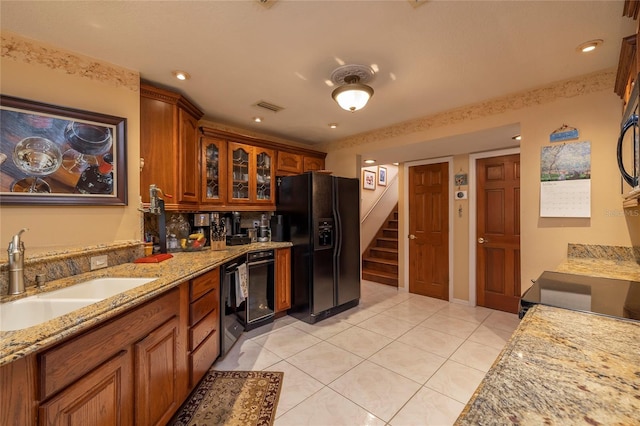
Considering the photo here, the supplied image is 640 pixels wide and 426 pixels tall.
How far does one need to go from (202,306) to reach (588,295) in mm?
2295

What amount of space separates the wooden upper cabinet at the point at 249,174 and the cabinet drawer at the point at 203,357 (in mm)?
1554

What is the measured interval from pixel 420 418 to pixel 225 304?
1714 millimetres

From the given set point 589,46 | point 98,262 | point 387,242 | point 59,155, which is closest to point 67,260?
point 98,262

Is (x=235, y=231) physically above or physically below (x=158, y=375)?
above

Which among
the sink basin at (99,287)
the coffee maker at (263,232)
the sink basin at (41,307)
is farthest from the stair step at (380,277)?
the sink basin at (41,307)

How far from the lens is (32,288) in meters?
1.49

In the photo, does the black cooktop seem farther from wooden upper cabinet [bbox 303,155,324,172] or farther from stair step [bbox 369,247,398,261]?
stair step [bbox 369,247,398,261]

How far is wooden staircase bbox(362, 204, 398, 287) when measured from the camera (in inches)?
189

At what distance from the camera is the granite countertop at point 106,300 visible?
0.86 meters

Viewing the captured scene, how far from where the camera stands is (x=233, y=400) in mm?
1854

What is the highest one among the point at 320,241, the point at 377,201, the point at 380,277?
the point at 377,201

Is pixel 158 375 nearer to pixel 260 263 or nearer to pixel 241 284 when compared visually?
pixel 241 284

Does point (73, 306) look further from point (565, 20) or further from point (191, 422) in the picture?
point (565, 20)

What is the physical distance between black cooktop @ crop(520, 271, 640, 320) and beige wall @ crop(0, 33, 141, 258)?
2614 millimetres
